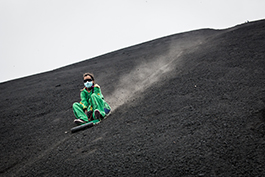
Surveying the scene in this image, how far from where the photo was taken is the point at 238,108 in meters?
3.82

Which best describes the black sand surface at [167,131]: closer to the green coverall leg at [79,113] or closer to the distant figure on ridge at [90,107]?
the distant figure on ridge at [90,107]

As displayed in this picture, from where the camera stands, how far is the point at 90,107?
5.20 metres

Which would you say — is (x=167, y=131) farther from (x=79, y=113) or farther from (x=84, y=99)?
(x=84, y=99)

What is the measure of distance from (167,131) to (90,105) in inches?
94.5

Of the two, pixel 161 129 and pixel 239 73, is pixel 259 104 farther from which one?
pixel 239 73

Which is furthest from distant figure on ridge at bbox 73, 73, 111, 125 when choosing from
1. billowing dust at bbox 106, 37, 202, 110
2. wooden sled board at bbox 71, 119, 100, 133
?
billowing dust at bbox 106, 37, 202, 110

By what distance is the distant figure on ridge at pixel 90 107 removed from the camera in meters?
4.93

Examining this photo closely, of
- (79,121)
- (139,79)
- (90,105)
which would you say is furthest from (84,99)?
(139,79)

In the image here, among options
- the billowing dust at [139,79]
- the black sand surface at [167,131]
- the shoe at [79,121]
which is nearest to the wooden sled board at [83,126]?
the black sand surface at [167,131]

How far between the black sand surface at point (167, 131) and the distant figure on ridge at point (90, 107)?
36cm

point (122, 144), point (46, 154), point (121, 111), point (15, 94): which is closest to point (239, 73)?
point (121, 111)

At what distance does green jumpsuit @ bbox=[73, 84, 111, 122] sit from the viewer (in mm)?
4973

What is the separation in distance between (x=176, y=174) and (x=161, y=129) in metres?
1.28

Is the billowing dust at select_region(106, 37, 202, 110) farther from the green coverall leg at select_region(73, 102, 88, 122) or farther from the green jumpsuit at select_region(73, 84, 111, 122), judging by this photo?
the green coverall leg at select_region(73, 102, 88, 122)
